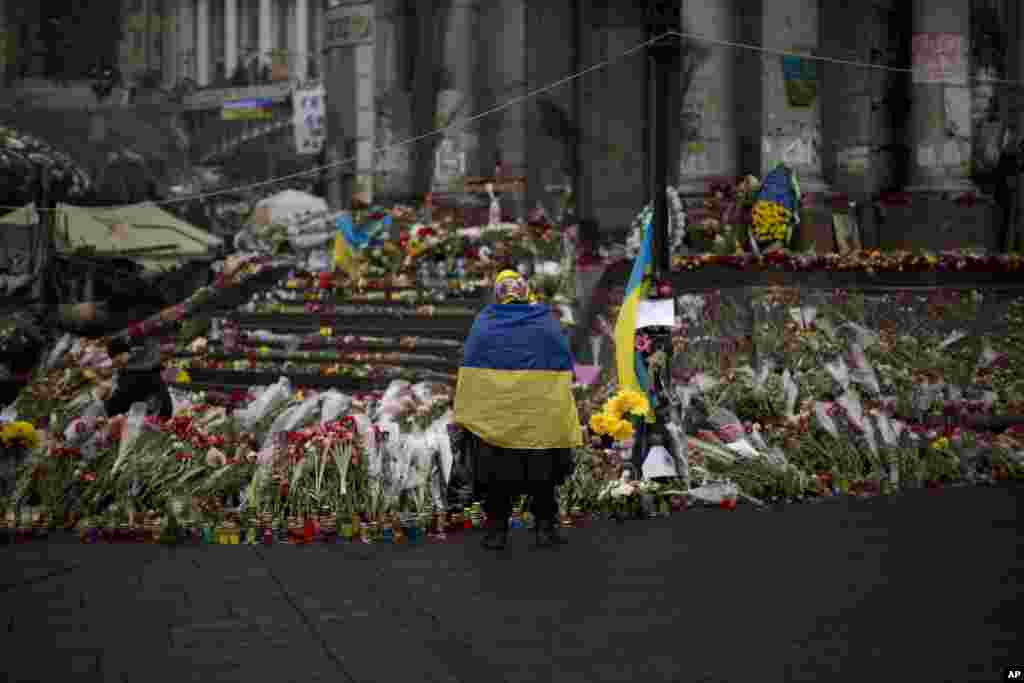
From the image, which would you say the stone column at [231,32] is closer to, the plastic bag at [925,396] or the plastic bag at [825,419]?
the plastic bag at [925,396]

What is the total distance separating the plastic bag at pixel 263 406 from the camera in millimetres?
11297

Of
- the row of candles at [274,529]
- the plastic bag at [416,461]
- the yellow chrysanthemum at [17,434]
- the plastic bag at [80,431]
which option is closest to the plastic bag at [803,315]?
the plastic bag at [416,461]

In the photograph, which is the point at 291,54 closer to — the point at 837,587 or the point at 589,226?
the point at 589,226

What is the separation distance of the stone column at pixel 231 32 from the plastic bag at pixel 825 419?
247 ft

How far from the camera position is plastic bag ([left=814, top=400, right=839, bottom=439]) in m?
11.4

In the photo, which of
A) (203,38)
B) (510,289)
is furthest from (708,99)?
(203,38)

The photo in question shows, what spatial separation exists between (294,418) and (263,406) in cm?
54

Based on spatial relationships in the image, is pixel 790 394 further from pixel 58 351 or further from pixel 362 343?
pixel 58 351

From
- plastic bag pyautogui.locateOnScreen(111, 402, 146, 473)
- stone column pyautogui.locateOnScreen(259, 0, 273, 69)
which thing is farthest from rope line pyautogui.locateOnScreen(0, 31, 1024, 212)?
stone column pyautogui.locateOnScreen(259, 0, 273, 69)

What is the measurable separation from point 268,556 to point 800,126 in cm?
1316

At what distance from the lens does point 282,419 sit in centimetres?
1102

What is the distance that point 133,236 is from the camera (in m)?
28.7

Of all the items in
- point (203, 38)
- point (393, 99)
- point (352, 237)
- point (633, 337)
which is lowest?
point (633, 337)

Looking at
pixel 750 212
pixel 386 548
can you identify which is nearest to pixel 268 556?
pixel 386 548
